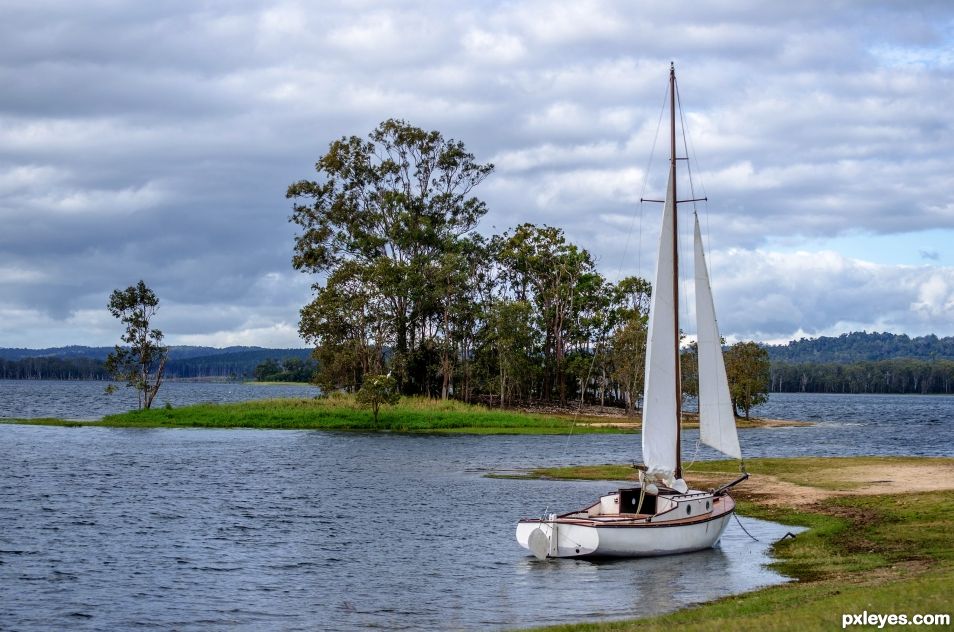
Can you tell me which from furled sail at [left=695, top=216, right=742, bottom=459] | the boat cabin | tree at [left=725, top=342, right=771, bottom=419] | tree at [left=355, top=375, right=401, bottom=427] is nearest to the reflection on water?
the boat cabin

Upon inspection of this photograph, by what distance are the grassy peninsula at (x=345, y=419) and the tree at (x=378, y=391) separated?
2.73 metres

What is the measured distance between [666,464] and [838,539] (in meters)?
6.07

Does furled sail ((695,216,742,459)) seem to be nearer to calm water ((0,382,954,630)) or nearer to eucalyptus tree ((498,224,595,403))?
calm water ((0,382,954,630))

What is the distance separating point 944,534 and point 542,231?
320ft

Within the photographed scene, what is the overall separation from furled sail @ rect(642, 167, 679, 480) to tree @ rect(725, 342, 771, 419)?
82045 mm

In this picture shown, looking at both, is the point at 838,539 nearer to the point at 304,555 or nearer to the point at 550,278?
the point at 304,555

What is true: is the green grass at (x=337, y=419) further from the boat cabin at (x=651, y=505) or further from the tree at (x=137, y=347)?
the boat cabin at (x=651, y=505)

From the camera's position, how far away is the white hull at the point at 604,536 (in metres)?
31.8

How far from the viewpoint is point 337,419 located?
95.6 metres

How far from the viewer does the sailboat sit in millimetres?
32031

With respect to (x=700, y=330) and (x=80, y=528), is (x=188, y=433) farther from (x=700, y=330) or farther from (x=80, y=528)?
(x=700, y=330)

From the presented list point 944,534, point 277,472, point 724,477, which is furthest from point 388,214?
point 944,534

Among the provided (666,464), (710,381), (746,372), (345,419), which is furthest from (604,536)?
(746,372)

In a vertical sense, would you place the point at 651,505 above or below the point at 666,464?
A: below
